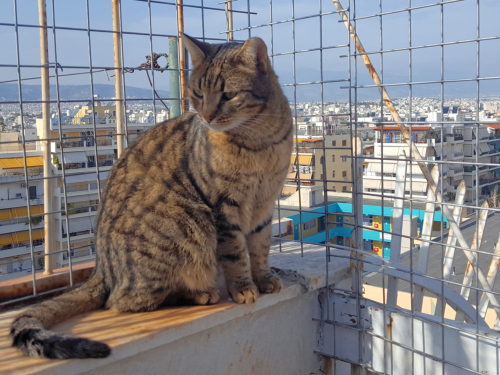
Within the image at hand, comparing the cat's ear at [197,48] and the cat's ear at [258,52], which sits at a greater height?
the cat's ear at [197,48]

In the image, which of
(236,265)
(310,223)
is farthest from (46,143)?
(310,223)

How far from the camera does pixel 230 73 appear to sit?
202cm

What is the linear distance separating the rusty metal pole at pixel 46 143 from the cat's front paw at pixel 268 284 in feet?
3.21

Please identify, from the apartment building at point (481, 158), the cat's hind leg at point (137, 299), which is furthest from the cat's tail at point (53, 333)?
the apartment building at point (481, 158)

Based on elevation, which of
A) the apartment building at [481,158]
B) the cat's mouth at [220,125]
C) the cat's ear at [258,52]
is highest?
the cat's ear at [258,52]

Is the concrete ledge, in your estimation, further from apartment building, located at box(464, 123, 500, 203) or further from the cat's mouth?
apartment building, located at box(464, 123, 500, 203)

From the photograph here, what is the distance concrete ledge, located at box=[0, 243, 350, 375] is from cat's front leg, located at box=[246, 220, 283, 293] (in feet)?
0.17

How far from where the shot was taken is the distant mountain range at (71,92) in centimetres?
212

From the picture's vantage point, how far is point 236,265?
2.11 meters

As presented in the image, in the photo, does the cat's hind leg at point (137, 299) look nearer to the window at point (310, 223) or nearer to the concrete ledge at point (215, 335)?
the concrete ledge at point (215, 335)

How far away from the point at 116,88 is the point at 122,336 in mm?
1278

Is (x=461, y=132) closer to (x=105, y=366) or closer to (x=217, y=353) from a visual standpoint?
(x=217, y=353)

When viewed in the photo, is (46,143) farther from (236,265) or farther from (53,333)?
(236,265)

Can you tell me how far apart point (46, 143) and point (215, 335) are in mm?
1200
